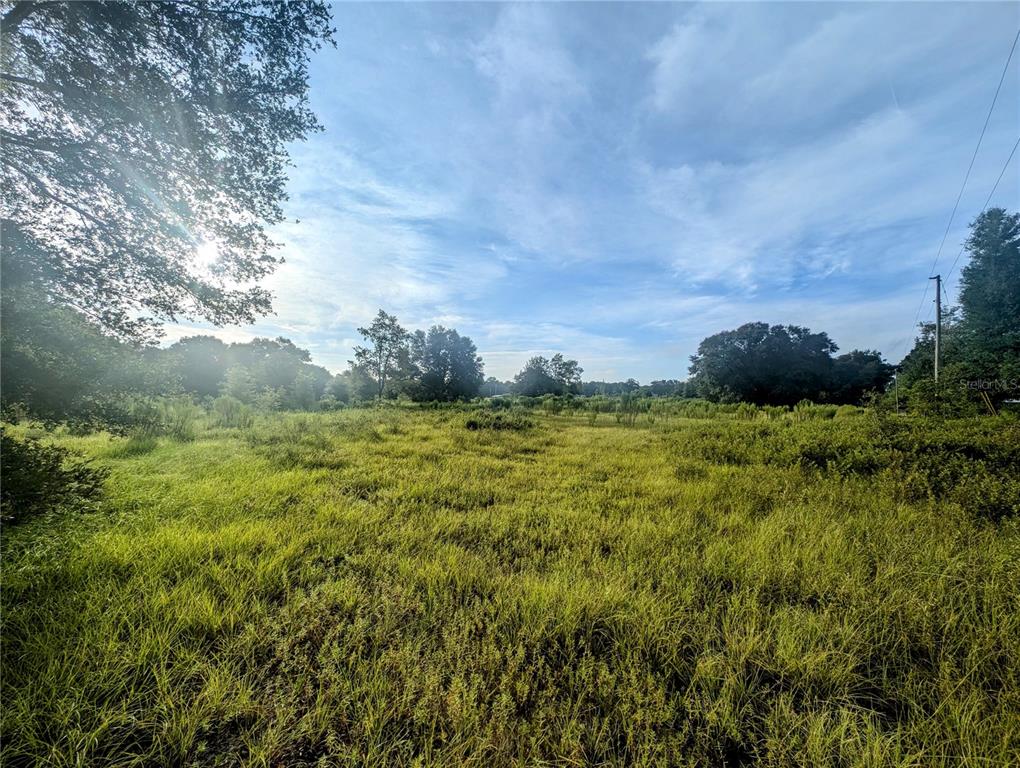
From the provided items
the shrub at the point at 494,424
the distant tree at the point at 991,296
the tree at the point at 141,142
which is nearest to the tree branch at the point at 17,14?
the tree at the point at 141,142

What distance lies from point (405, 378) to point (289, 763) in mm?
47667

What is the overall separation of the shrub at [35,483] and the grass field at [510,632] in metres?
0.18

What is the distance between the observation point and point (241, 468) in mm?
6332

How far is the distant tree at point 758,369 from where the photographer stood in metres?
46.9

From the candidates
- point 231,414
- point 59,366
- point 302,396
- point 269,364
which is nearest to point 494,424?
point 231,414

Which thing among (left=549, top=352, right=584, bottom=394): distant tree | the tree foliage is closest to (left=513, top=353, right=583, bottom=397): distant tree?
(left=549, top=352, right=584, bottom=394): distant tree

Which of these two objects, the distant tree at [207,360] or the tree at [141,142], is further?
the distant tree at [207,360]

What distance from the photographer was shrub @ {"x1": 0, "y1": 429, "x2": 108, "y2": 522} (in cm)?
300

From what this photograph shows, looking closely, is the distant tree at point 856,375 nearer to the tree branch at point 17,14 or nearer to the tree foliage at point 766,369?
the tree foliage at point 766,369

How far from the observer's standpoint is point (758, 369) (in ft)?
157

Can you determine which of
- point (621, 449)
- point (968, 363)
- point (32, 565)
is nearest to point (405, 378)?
point (621, 449)

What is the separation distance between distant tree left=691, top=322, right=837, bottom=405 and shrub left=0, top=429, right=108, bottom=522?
5293cm

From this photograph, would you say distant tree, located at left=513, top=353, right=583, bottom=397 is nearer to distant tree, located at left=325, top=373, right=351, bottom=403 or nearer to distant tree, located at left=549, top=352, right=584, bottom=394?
distant tree, located at left=549, top=352, right=584, bottom=394

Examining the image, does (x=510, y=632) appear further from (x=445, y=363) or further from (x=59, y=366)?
(x=445, y=363)
